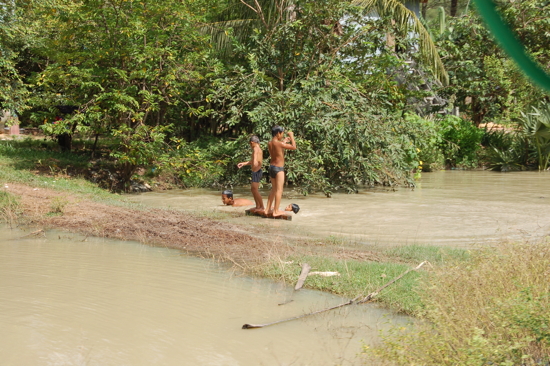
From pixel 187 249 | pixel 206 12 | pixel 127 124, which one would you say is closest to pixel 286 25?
pixel 206 12

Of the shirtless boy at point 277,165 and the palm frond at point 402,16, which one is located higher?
the palm frond at point 402,16

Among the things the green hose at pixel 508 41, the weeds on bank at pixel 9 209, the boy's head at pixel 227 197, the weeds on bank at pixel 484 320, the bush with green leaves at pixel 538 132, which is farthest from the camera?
the bush with green leaves at pixel 538 132

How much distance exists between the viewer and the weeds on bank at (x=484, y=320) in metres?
3.77

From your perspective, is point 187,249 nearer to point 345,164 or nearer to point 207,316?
point 207,316

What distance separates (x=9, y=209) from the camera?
9.86 m

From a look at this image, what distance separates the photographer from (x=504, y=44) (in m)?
1.92

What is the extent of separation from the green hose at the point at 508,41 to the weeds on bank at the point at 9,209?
913 cm

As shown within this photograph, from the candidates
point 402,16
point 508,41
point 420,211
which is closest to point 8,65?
point 420,211

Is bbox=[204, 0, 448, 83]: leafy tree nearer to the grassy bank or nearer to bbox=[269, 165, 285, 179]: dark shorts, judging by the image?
bbox=[269, 165, 285, 179]: dark shorts

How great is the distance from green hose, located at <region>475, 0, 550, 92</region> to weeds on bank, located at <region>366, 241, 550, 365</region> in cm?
210

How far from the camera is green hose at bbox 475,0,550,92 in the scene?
185 centimetres

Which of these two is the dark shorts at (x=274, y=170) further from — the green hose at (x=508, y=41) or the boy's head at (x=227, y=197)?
the green hose at (x=508, y=41)

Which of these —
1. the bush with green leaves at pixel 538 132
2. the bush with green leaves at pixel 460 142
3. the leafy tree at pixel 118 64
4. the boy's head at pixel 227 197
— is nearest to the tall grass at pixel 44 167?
the leafy tree at pixel 118 64

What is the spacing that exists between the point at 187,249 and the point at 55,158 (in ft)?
30.7
